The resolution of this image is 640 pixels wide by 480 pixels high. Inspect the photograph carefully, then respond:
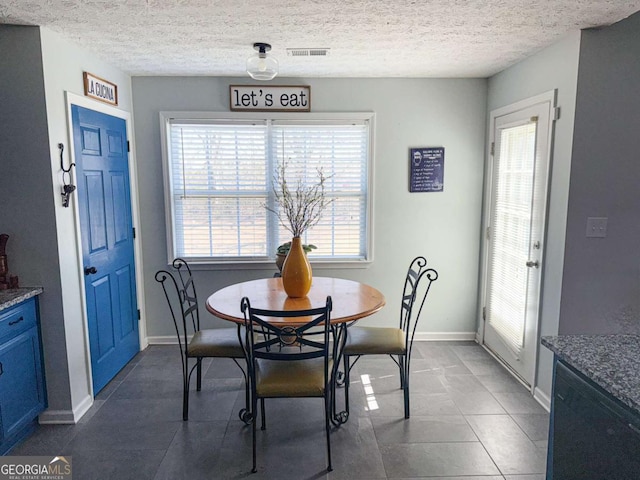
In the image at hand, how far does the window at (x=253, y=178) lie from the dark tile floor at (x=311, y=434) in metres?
1.17

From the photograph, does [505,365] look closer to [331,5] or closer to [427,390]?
[427,390]

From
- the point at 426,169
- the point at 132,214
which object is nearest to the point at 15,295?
the point at 132,214

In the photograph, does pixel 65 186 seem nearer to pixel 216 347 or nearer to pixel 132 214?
pixel 132 214

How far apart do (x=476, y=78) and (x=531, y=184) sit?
1250 millimetres

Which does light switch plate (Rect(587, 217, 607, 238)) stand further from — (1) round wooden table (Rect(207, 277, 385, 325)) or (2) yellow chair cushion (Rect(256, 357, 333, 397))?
(2) yellow chair cushion (Rect(256, 357, 333, 397))

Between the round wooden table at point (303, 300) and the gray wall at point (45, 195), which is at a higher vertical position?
the gray wall at point (45, 195)

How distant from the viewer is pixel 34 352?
98.0 inches

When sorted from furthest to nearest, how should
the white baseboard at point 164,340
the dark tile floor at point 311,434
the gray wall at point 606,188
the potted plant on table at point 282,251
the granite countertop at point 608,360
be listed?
1. the white baseboard at point 164,340
2. the potted plant on table at point 282,251
3. the gray wall at point 606,188
4. the dark tile floor at point 311,434
5. the granite countertop at point 608,360

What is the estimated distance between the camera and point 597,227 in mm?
2555

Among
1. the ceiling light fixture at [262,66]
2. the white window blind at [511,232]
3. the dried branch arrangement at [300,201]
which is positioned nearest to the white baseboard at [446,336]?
the white window blind at [511,232]

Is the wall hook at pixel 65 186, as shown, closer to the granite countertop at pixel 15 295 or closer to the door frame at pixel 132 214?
the door frame at pixel 132 214

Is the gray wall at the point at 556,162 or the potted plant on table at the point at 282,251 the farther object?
the potted plant on table at the point at 282,251

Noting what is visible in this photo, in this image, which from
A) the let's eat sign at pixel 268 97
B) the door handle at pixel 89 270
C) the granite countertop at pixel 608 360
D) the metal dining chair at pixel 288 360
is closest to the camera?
the granite countertop at pixel 608 360

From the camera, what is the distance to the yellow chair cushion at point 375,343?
8.59 ft
